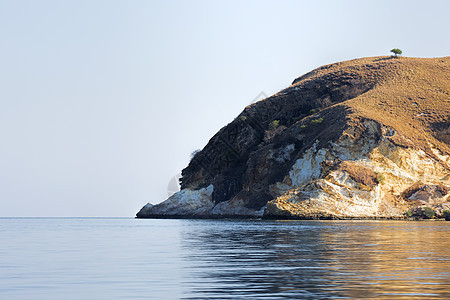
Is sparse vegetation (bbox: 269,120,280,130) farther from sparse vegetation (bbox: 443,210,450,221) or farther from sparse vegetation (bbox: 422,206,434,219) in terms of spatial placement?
sparse vegetation (bbox: 443,210,450,221)

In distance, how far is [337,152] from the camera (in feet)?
375

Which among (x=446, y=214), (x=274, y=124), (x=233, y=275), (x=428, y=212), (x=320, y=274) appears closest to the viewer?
(x=320, y=274)

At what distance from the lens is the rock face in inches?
4006

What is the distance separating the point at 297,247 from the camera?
33031 millimetres

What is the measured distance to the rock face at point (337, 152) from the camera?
10175 centimetres

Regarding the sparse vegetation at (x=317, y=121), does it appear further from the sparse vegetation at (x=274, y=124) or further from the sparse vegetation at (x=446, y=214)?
the sparse vegetation at (x=446, y=214)

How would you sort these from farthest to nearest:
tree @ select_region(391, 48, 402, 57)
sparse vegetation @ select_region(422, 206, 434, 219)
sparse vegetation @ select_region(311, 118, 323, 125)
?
tree @ select_region(391, 48, 402, 57), sparse vegetation @ select_region(311, 118, 323, 125), sparse vegetation @ select_region(422, 206, 434, 219)

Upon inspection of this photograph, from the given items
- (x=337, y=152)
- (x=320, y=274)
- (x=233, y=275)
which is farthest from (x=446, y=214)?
(x=233, y=275)

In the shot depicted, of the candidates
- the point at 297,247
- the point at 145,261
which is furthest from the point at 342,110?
the point at 145,261

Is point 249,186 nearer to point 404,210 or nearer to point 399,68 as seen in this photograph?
point 404,210

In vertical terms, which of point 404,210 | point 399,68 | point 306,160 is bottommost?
point 404,210

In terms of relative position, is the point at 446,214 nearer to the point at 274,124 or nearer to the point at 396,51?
the point at 274,124

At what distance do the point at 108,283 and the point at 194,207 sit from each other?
12775 centimetres

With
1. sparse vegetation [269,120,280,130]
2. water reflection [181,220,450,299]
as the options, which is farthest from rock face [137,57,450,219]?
water reflection [181,220,450,299]
